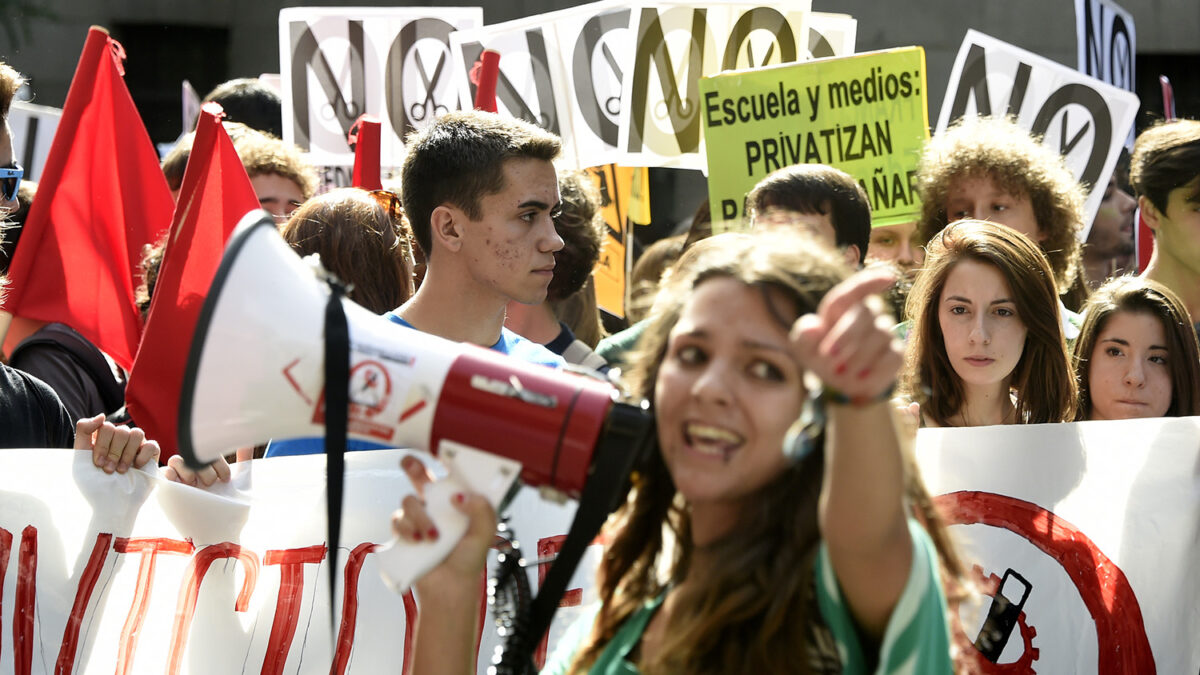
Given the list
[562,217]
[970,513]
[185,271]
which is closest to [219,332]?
[185,271]

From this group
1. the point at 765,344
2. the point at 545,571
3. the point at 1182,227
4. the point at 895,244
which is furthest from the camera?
the point at 895,244

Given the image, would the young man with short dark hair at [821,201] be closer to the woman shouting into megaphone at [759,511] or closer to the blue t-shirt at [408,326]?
the blue t-shirt at [408,326]

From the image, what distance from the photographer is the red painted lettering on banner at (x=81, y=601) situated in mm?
3010

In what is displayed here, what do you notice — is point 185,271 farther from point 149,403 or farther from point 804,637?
point 804,637

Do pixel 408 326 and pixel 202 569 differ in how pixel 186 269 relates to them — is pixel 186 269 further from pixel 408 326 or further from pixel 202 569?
pixel 202 569

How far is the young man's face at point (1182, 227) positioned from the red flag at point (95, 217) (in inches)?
127

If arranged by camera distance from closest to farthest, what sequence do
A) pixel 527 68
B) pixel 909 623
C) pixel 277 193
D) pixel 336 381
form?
pixel 909 623 → pixel 336 381 → pixel 277 193 → pixel 527 68

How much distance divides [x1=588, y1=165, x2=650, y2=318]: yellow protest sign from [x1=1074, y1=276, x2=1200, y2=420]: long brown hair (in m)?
2.12

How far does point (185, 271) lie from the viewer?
3.46 meters

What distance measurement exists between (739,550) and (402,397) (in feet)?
1.66

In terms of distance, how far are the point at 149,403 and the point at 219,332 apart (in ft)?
5.43

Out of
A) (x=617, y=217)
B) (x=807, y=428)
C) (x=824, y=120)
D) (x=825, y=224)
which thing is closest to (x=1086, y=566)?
(x=825, y=224)

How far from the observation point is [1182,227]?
4.11m

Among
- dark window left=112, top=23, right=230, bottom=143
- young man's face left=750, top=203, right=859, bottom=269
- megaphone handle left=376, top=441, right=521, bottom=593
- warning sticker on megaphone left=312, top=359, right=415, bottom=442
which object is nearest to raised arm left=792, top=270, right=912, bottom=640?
megaphone handle left=376, top=441, right=521, bottom=593
